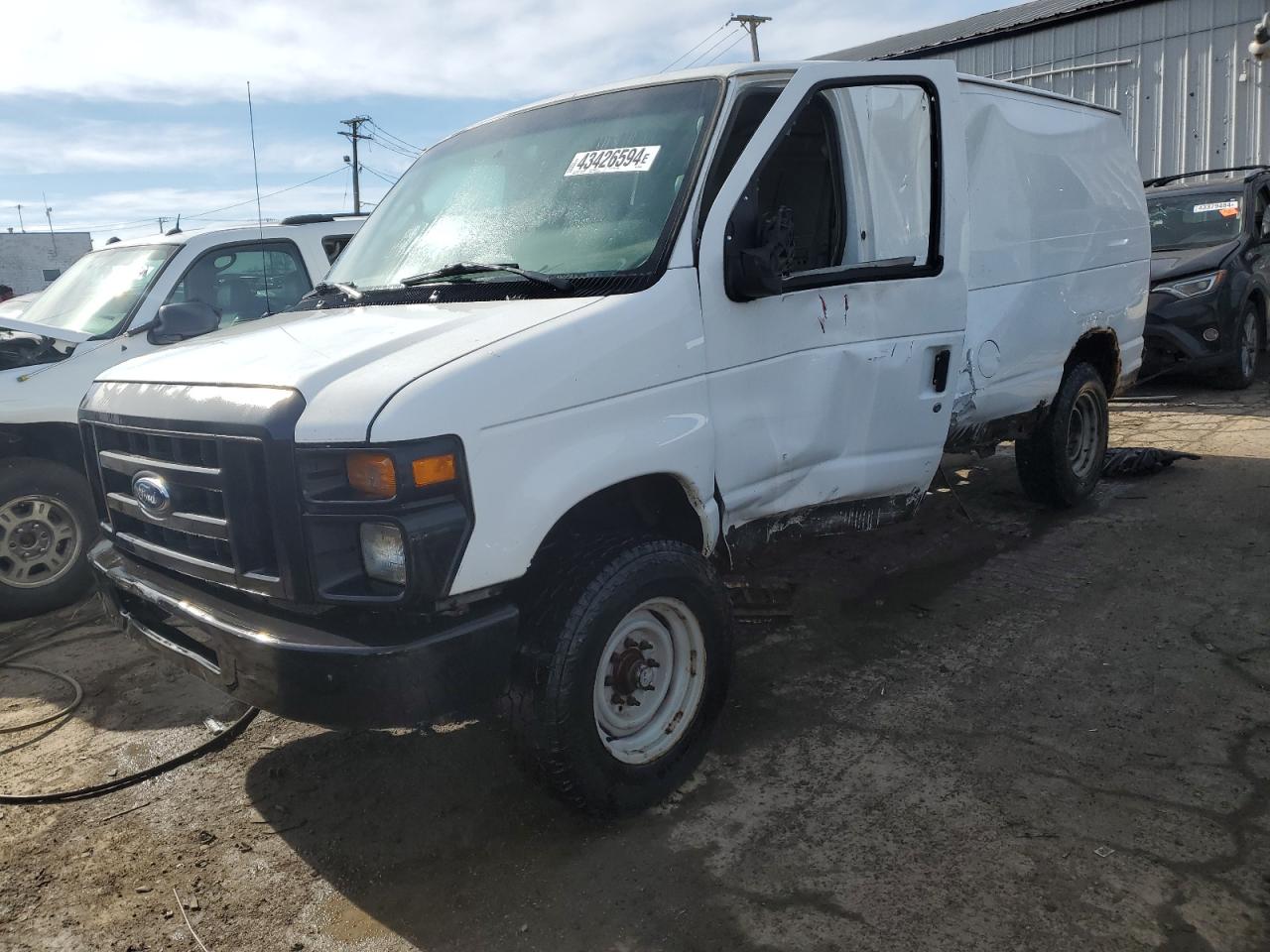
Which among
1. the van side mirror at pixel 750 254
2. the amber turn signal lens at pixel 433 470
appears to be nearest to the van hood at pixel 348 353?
the amber turn signal lens at pixel 433 470

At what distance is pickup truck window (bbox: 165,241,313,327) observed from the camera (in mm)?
5938

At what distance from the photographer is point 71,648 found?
492cm

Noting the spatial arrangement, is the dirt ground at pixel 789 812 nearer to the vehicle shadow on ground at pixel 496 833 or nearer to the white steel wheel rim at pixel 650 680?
the vehicle shadow on ground at pixel 496 833

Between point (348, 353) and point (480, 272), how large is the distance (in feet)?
2.21

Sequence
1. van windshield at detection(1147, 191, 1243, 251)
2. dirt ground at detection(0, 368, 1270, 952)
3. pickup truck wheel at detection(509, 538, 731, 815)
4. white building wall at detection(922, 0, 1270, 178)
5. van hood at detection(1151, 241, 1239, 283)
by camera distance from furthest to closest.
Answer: white building wall at detection(922, 0, 1270, 178) < van windshield at detection(1147, 191, 1243, 251) < van hood at detection(1151, 241, 1239, 283) < pickup truck wheel at detection(509, 538, 731, 815) < dirt ground at detection(0, 368, 1270, 952)

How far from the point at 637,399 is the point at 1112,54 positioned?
15.8 metres

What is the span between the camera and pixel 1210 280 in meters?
9.23

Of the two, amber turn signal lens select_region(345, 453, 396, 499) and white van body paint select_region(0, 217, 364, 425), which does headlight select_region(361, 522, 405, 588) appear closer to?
amber turn signal lens select_region(345, 453, 396, 499)

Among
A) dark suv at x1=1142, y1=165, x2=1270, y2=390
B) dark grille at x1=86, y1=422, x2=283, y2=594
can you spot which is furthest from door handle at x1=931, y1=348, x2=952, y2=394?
dark suv at x1=1142, y1=165, x2=1270, y2=390

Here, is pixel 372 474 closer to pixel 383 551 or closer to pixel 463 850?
pixel 383 551

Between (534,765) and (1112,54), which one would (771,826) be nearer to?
(534,765)

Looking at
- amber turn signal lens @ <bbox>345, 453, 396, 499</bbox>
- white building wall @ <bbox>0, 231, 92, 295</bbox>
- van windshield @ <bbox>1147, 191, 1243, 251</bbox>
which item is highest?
white building wall @ <bbox>0, 231, 92, 295</bbox>

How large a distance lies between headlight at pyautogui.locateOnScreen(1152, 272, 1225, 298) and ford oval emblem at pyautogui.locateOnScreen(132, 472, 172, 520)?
9.09 meters

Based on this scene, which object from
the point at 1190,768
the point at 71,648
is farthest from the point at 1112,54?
the point at 71,648
